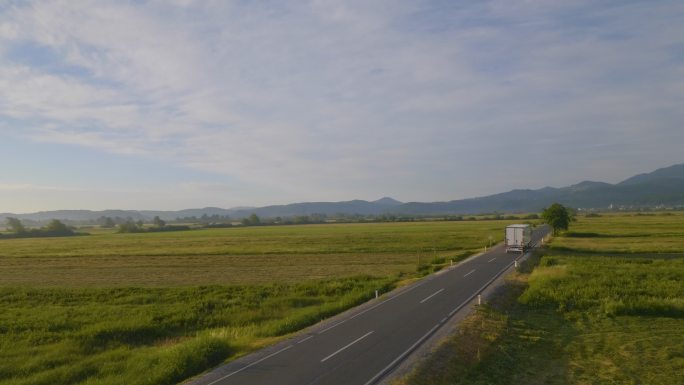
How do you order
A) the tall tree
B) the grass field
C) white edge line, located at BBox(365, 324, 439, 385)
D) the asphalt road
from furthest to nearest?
the tall tree < the grass field < the asphalt road < white edge line, located at BBox(365, 324, 439, 385)

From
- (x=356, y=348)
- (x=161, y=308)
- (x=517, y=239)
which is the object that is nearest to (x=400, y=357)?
(x=356, y=348)

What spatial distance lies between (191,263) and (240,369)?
161 feet

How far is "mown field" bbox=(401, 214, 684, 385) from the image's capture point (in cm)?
1652

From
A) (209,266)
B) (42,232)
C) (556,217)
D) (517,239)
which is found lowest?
(209,266)

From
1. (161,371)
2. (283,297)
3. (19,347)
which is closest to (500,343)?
(161,371)

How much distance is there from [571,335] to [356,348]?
1055cm

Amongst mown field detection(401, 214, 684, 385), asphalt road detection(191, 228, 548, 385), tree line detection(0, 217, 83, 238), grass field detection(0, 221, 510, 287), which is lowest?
grass field detection(0, 221, 510, 287)

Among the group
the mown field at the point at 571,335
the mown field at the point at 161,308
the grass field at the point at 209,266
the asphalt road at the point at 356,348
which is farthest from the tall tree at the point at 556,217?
the asphalt road at the point at 356,348

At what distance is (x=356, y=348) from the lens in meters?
18.6

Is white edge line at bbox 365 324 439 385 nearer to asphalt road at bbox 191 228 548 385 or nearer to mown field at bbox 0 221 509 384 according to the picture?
asphalt road at bbox 191 228 548 385

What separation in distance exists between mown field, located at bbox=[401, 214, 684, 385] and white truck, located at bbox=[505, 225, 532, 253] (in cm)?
2118

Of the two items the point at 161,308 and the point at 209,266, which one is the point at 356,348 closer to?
the point at 161,308

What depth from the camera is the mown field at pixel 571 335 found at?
16516 millimetres

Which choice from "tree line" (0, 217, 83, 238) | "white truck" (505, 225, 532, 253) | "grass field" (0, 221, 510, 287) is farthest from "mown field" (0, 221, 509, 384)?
"tree line" (0, 217, 83, 238)
